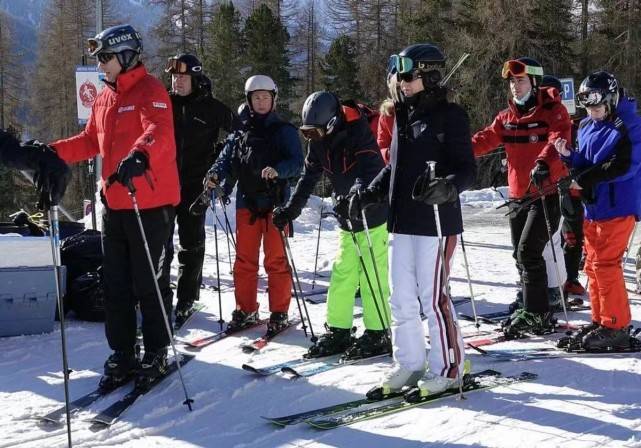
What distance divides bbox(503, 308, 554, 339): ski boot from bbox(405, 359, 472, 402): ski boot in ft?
5.25

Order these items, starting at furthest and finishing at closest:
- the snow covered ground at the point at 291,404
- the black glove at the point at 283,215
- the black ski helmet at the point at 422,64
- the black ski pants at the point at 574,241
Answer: the black ski pants at the point at 574,241 → the black glove at the point at 283,215 → the black ski helmet at the point at 422,64 → the snow covered ground at the point at 291,404

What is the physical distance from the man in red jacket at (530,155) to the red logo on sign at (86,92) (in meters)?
7.07

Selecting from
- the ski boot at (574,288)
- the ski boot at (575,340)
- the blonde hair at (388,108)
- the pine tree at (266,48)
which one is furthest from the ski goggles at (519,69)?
the pine tree at (266,48)

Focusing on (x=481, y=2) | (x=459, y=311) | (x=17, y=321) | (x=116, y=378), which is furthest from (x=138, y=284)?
(x=481, y=2)

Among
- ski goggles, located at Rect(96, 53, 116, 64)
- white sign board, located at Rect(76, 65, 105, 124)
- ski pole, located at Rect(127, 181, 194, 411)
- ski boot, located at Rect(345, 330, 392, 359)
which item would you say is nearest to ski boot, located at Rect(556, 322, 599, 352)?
ski boot, located at Rect(345, 330, 392, 359)

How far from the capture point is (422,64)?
11.7 ft

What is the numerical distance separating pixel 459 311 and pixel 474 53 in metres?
25.8

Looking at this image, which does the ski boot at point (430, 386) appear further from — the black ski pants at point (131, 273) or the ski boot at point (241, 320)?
the ski boot at point (241, 320)

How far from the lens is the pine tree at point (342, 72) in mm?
37031

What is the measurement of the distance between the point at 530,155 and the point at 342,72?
3281 centimetres

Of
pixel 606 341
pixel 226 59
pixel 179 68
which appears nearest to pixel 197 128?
pixel 179 68

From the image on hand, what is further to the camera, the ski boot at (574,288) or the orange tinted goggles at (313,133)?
the ski boot at (574,288)

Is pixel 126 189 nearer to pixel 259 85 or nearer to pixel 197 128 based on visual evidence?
pixel 259 85

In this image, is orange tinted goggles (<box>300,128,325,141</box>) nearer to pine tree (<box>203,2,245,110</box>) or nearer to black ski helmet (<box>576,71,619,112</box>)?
black ski helmet (<box>576,71,619,112</box>)
